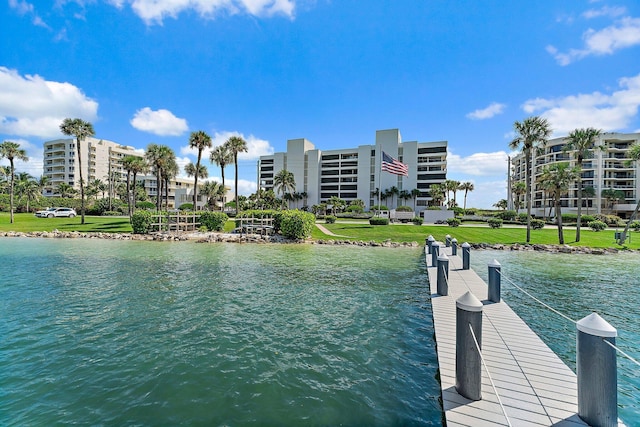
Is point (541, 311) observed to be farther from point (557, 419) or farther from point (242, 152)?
point (242, 152)

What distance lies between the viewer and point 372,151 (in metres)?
102

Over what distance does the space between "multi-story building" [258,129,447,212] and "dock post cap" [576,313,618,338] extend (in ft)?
287

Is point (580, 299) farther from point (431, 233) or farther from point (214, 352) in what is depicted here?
point (431, 233)

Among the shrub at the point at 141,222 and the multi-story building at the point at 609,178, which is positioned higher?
the multi-story building at the point at 609,178

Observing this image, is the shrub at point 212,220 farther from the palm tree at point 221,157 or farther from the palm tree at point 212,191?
the palm tree at point 212,191

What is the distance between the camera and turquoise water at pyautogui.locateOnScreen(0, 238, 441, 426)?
5.05 meters

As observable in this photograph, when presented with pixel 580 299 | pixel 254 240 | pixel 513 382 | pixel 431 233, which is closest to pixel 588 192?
pixel 431 233

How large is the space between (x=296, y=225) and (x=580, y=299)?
79.7ft

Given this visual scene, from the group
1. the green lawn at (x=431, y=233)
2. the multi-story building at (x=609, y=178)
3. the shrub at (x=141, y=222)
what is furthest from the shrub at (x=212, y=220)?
the multi-story building at (x=609, y=178)

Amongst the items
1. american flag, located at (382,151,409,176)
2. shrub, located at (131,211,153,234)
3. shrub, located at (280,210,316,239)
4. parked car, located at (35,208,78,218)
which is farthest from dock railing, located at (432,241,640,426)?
parked car, located at (35,208,78,218)

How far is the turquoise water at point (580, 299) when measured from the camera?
656 cm

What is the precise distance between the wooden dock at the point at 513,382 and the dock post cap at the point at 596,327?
1.23 metres

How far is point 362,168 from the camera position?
10206 cm

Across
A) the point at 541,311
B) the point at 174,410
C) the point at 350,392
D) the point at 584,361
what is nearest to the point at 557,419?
the point at 584,361
